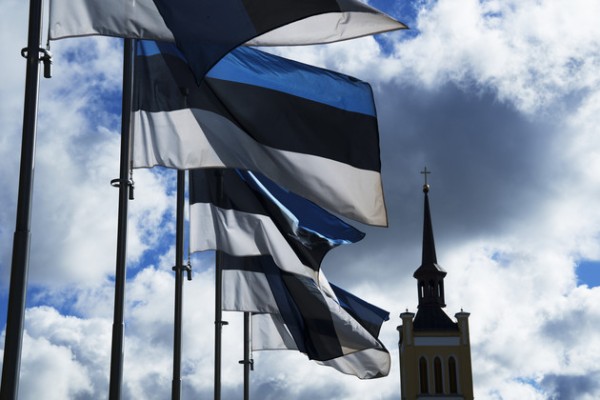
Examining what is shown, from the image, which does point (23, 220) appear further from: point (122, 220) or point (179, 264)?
point (179, 264)

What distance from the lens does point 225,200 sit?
1428 cm

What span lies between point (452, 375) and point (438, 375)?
1.18m

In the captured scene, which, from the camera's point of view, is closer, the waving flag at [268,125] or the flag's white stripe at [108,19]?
the flag's white stripe at [108,19]

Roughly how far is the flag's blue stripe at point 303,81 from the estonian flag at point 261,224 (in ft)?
9.60

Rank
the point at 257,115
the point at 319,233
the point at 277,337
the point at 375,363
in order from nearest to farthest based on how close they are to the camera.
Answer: the point at 257,115 < the point at 319,233 < the point at 375,363 < the point at 277,337

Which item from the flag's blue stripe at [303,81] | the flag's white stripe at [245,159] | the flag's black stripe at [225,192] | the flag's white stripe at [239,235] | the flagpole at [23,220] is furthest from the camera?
the flag's black stripe at [225,192]

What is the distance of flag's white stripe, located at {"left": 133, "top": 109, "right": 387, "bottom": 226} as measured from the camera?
34.4 ft

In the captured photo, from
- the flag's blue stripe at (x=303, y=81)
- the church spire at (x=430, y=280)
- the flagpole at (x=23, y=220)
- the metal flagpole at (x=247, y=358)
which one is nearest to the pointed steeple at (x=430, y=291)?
the church spire at (x=430, y=280)

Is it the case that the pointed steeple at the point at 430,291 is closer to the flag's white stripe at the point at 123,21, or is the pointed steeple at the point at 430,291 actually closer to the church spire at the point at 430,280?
the church spire at the point at 430,280

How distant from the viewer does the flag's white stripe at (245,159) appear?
Answer: 34.4 feet

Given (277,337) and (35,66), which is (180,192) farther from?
(277,337)

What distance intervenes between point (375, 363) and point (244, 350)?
159 inches

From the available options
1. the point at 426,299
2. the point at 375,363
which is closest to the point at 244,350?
the point at 375,363

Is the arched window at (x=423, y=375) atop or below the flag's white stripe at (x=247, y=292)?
atop
